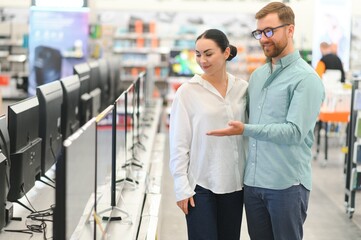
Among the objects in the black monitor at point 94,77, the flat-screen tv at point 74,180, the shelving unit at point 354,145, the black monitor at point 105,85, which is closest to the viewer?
the flat-screen tv at point 74,180

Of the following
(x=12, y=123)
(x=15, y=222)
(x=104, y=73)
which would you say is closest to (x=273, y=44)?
(x=12, y=123)

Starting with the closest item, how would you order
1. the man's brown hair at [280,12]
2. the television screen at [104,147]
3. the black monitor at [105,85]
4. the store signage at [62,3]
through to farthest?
the television screen at [104,147]
the man's brown hair at [280,12]
the black monitor at [105,85]
the store signage at [62,3]

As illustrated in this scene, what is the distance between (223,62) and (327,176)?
530 centimetres

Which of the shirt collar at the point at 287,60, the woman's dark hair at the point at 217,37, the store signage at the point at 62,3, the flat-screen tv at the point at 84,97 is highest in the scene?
the store signage at the point at 62,3

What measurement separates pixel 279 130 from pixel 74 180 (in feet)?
3.16

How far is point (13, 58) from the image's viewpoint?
1477 centimetres

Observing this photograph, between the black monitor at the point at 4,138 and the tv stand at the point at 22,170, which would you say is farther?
A: the tv stand at the point at 22,170

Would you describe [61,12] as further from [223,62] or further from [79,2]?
[223,62]

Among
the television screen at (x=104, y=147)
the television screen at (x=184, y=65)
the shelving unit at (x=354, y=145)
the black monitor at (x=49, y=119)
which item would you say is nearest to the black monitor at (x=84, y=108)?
the black monitor at (x=49, y=119)

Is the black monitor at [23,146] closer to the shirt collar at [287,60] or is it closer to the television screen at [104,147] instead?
the television screen at [104,147]

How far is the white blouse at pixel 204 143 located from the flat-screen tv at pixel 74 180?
512mm

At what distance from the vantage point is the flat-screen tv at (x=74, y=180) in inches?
69.6

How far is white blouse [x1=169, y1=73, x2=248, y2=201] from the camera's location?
2746mm

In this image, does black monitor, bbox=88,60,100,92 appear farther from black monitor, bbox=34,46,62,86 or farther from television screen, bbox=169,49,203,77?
black monitor, bbox=34,46,62,86
